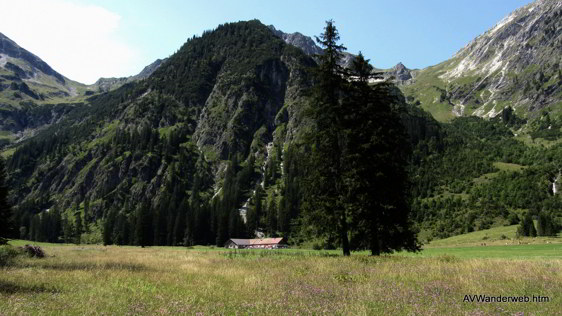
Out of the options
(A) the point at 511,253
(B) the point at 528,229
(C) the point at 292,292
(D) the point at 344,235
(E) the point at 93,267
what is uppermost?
(D) the point at 344,235

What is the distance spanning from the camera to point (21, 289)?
11766mm

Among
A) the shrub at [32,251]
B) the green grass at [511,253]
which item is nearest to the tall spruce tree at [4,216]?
the shrub at [32,251]

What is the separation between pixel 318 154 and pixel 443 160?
605 feet

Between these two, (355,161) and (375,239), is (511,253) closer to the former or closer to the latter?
(375,239)

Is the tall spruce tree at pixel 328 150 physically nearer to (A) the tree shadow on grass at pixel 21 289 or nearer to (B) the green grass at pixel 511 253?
(B) the green grass at pixel 511 253

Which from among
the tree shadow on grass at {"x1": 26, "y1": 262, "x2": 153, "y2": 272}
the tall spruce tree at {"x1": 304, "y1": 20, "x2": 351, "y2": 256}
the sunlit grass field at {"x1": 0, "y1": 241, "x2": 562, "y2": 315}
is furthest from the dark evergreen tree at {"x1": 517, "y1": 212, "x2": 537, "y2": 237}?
the tree shadow on grass at {"x1": 26, "y1": 262, "x2": 153, "y2": 272}

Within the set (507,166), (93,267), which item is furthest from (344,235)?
(507,166)

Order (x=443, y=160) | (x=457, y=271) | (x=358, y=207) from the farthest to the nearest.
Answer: (x=443, y=160) < (x=358, y=207) < (x=457, y=271)

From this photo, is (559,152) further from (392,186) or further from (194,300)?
(194,300)

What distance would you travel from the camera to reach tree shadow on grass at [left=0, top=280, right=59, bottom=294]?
11390 mm

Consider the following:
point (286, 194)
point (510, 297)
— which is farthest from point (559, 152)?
point (510, 297)

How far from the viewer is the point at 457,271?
14.5 meters

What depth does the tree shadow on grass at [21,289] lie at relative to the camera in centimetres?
1139

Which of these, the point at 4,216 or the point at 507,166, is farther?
the point at 507,166
